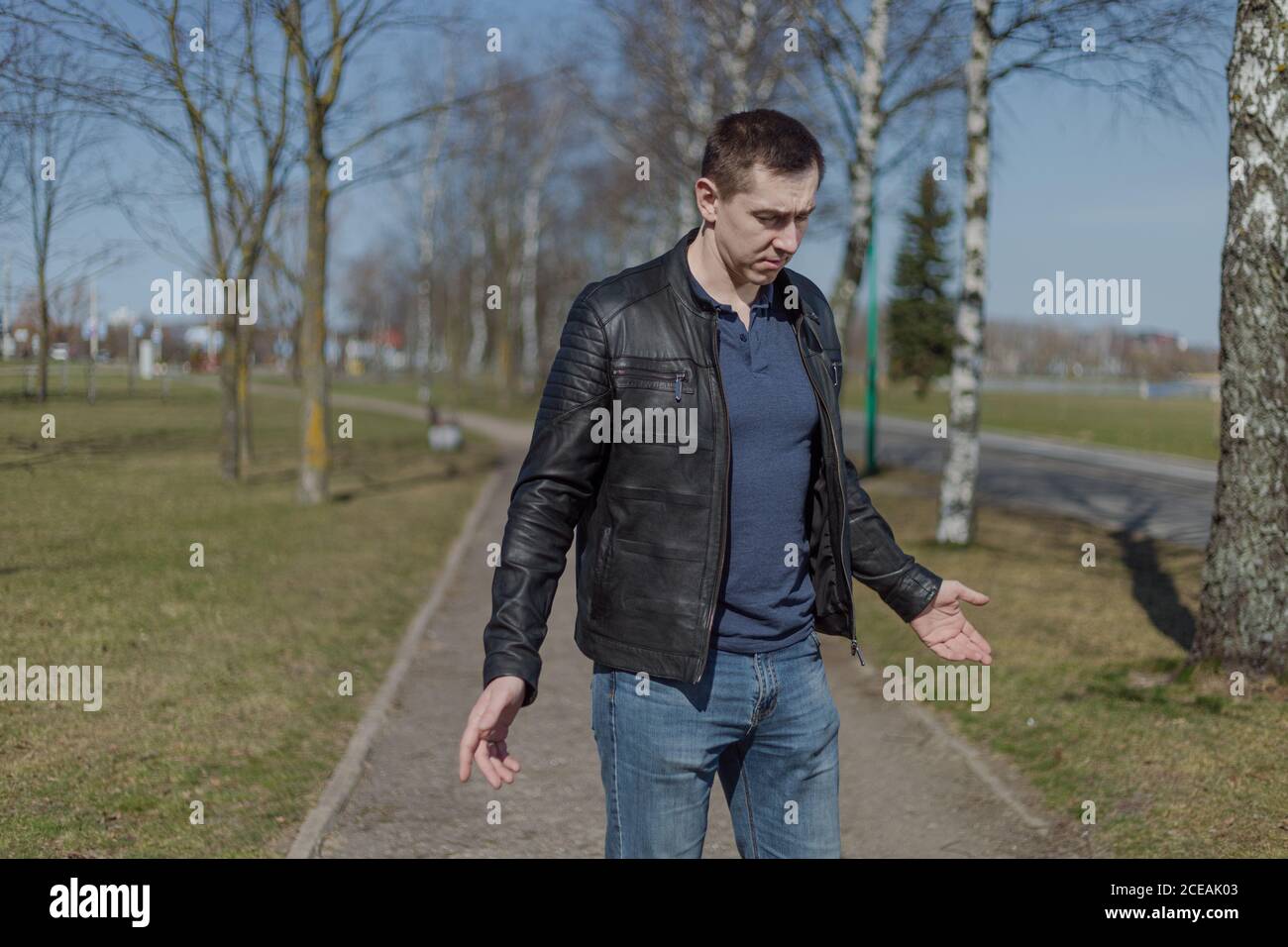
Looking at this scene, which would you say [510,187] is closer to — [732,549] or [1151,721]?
[1151,721]

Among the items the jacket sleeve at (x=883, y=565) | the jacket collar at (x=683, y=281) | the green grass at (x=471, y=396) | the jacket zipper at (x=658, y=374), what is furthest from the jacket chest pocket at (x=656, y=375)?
the green grass at (x=471, y=396)

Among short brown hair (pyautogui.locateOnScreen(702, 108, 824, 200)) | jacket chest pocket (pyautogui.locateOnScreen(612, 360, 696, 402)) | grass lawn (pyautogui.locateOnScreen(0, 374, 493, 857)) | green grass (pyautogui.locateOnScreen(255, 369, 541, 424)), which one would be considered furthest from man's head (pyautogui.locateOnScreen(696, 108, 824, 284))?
green grass (pyautogui.locateOnScreen(255, 369, 541, 424))

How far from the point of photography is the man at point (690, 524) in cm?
243

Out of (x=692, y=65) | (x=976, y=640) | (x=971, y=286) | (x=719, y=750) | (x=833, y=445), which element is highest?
(x=692, y=65)

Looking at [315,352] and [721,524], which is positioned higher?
[315,352]

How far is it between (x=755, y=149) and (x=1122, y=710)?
5056 mm

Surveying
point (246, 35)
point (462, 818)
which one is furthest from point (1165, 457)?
point (462, 818)

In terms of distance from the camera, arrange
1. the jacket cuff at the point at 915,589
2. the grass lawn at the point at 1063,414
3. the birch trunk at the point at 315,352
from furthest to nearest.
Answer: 1. the grass lawn at the point at 1063,414
2. the birch trunk at the point at 315,352
3. the jacket cuff at the point at 915,589

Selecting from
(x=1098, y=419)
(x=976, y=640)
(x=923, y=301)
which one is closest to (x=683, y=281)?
(x=976, y=640)

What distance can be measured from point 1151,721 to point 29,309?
8.17 metres

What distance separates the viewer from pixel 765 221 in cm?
245

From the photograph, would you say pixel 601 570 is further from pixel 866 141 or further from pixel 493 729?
pixel 866 141

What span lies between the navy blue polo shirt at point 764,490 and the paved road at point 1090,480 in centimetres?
960

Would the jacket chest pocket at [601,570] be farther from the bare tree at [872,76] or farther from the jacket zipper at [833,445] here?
the bare tree at [872,76]
